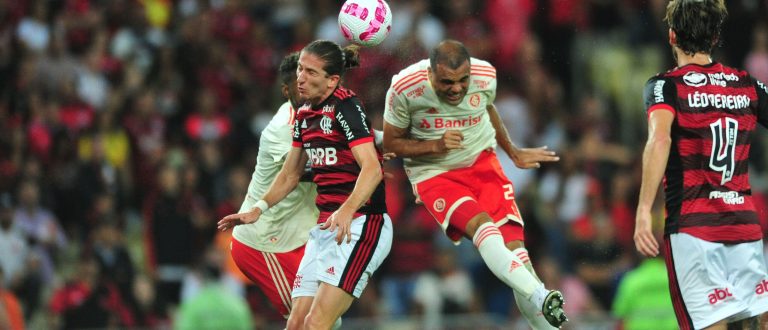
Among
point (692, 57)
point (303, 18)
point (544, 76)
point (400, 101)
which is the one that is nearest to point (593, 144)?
point (544, 76)

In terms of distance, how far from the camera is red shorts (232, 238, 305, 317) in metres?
9.23

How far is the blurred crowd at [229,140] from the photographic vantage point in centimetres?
1388

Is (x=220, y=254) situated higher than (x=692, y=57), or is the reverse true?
(x=692, y=57)

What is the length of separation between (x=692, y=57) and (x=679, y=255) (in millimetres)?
1136

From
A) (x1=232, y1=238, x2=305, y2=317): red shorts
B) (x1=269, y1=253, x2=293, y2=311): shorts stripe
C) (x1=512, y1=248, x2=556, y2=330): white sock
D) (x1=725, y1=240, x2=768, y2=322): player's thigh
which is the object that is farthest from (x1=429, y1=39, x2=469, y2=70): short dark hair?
(x1=725, y1=240, x2=768, y2=322): player's thigh

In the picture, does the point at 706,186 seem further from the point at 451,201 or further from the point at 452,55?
the point at 451,201

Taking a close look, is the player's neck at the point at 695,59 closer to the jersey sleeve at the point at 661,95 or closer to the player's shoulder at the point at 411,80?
the jersey sleeve at the point at 661,95

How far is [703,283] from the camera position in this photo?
6.91m

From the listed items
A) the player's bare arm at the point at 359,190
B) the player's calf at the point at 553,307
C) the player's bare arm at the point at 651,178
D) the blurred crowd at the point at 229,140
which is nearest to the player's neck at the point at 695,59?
the player's bare arm at the point at 651,178

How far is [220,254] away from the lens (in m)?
14.1

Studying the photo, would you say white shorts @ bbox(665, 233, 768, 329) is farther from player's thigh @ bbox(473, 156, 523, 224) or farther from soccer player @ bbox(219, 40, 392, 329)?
player's thigh @ bbox(473, 156, 523, 224)

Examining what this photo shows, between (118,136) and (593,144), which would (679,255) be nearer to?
(593,144)

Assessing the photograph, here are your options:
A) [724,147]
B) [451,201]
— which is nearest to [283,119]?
[451,201]

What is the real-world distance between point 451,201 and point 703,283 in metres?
2.43
